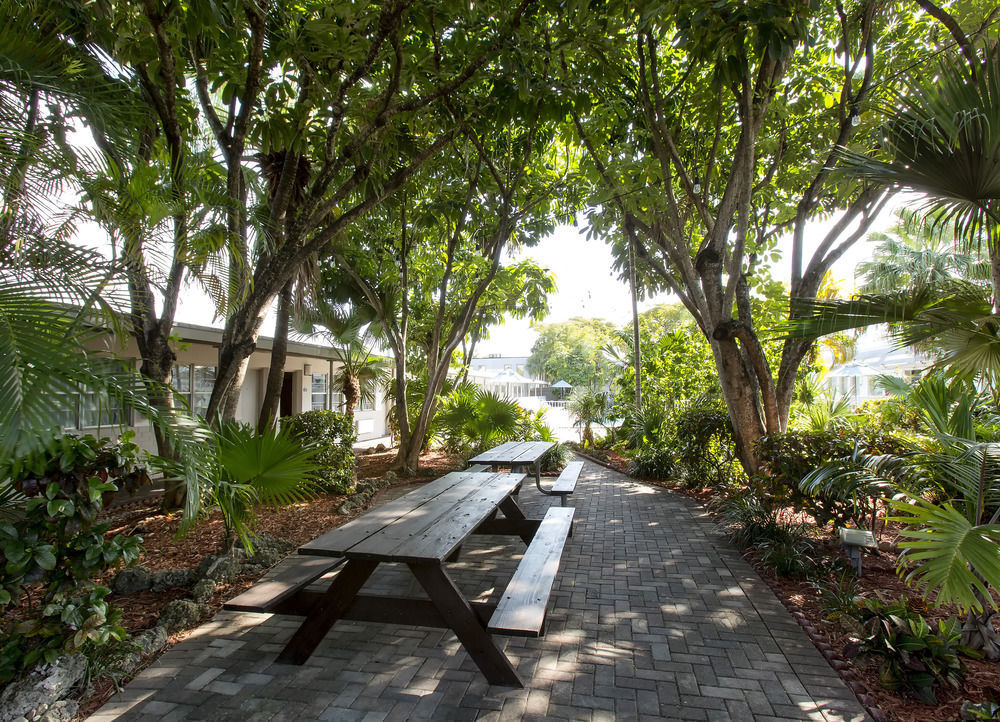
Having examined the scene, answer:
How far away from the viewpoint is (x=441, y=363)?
9859mm

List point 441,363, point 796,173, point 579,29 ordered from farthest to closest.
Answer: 1. point 441,363
2. point 796,173
3. point 579,29

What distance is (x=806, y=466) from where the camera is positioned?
4.70 m

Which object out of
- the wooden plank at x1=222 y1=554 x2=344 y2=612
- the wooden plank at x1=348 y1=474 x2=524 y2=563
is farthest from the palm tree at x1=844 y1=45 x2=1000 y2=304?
the wooden plank at x1=222 y1=554 x2=344 y2=612

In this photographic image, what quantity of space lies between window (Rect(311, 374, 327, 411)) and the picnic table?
11666 mm

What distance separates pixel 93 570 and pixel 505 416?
25.4ft

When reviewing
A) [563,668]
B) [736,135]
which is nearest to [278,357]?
[563,668]

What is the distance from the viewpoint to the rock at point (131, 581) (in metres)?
4.00

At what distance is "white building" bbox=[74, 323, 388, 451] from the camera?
27.6 feet

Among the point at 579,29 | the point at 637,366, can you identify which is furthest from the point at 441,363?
the point at 579,29

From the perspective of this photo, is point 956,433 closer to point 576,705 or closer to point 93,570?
point 576,705

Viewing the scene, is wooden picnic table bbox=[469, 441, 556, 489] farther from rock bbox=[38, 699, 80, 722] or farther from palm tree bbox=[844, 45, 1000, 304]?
palm tree bbox=[844, 45, 1000, 304]

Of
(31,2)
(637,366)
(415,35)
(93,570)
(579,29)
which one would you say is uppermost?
(415,35)

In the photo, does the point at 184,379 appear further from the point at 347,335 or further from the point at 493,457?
the point at 493,457

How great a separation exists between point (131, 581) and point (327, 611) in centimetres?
215
